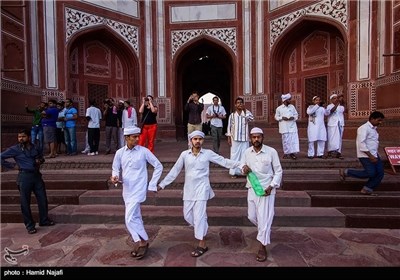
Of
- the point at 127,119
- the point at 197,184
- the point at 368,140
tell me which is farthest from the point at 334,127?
the point at 127,119

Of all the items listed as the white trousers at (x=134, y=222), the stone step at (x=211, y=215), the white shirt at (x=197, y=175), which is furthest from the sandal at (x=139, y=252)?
the stone step at (x=211, y=215)

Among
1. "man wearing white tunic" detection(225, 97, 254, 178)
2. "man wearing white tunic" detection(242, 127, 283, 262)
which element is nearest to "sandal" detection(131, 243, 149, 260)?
"man wearing white tunic" detection(242, 127, 283, 262)

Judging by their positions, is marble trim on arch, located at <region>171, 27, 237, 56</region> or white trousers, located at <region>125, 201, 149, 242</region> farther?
marble trim on arch, located at <region>171, 27, 237, 56</region>

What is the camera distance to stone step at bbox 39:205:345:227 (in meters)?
4.06

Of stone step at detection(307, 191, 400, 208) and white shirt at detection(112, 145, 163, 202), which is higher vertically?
white shirt at detection(112, 145, 163, 202)

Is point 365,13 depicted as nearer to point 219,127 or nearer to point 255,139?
point 219,127

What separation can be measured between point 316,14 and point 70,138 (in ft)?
30.4

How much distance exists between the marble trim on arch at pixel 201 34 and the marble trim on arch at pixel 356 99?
489 centimetres

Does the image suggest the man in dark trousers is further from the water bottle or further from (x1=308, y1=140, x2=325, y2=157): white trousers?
(x1=308, y1=140, x2=325, y2=157): white trousers

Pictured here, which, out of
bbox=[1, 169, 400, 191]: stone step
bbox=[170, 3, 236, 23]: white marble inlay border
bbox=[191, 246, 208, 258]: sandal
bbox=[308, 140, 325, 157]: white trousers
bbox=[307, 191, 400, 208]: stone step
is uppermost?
bbox=[170, 3, 236, 23]: white marble inlay border

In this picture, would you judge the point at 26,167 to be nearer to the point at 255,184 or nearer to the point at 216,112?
the point at 255,184

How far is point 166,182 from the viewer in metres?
3.30

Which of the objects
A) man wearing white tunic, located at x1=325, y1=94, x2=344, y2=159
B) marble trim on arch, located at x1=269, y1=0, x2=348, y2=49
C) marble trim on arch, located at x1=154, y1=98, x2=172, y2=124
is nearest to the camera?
man wearing white tunic, located at x1=325, y1=94, x2=344, y2=159

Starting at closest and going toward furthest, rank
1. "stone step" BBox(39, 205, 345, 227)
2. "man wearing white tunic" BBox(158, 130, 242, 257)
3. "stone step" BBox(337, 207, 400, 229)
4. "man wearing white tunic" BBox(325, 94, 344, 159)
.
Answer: "man wearing white tunic" BBox(158, 130, 242, 257)
"stone step" BBox(337, 207, 400, 229)
"stone step" BBox(39, 205, 345, 227)
"man wearing white tunic" BBox(325, 94, 344, 159)
